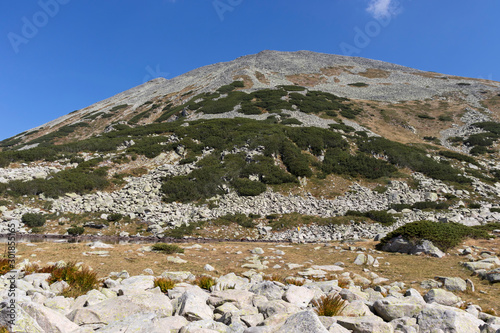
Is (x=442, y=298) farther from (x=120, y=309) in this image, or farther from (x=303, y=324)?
(x=120, y=309)

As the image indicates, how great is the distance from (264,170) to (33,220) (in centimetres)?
1921

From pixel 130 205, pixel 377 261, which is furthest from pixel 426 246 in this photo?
pixel 130 205

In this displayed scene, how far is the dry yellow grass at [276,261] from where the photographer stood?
8.70 m

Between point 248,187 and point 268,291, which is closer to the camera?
point 268,291

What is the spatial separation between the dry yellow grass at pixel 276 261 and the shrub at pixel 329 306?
357 cm

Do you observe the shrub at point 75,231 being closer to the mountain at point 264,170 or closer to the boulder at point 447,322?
the mountain at point 264,170

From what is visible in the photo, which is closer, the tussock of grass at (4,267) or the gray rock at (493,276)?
the tussock of grass at (4,267)

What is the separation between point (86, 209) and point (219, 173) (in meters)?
11.8

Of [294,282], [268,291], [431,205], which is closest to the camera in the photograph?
[268,291]

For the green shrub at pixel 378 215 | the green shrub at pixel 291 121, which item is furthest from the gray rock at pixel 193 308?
the green shrub at pixel 291 121

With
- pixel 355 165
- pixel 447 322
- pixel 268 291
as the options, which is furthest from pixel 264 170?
pixel 447 322

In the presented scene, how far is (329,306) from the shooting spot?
17.9ft

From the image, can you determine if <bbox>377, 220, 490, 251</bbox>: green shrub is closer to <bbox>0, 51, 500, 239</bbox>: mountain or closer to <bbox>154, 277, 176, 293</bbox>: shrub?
<bbox>0, 51, 500, 239</bbox>: mountain

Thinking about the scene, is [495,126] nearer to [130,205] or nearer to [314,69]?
[314,69]
